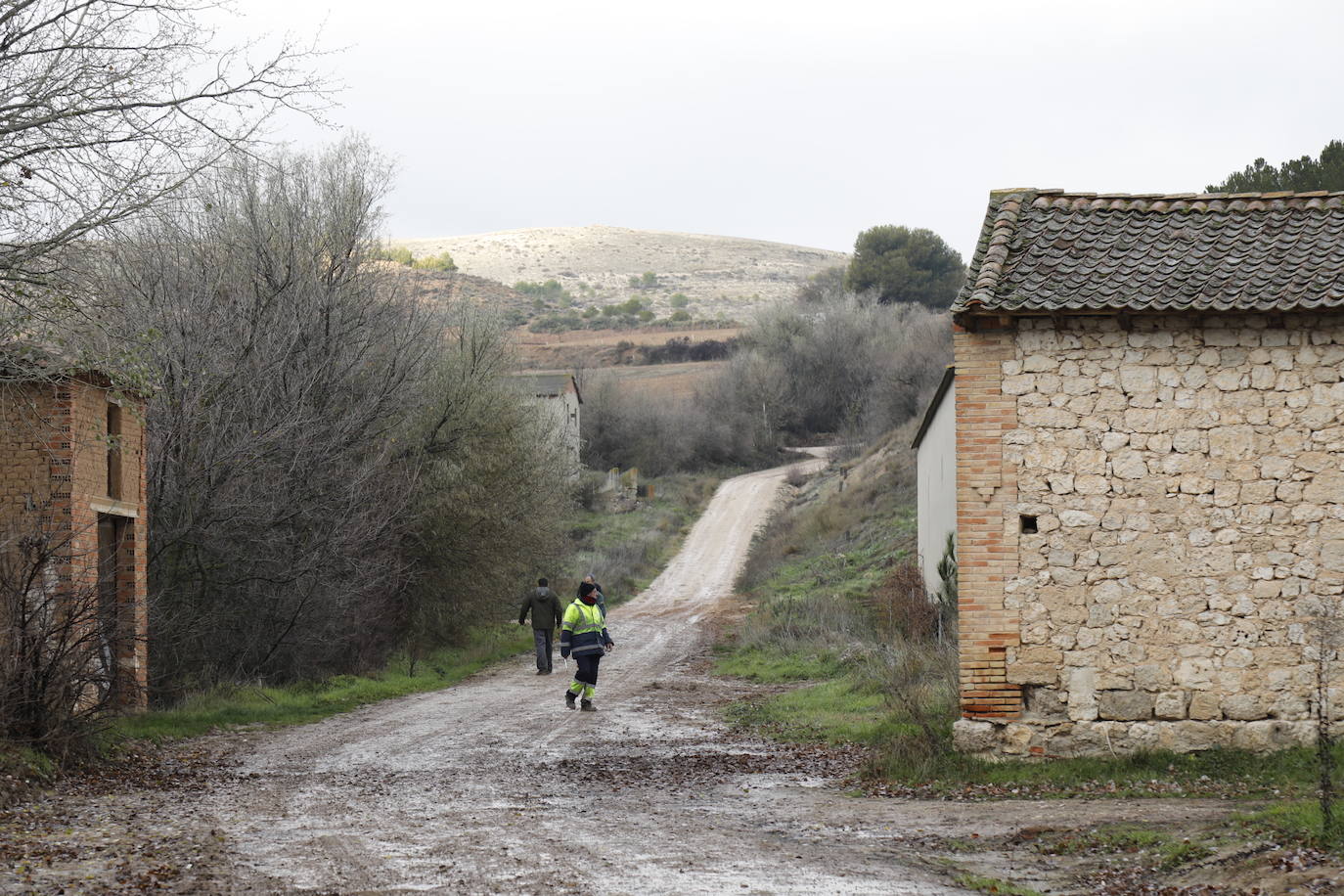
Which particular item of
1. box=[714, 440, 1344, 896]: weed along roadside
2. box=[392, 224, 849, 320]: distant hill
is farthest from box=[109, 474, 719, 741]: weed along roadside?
box=[392, 224, 849, 320]: distant hill

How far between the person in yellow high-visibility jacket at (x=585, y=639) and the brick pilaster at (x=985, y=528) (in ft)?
19.6

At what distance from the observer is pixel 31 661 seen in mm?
11406

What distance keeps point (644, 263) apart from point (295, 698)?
393ft

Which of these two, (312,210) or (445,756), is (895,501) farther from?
(445,756)

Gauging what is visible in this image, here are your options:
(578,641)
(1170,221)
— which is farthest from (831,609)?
(1170,221)

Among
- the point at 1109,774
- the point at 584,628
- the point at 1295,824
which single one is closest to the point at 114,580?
the point at 584,628

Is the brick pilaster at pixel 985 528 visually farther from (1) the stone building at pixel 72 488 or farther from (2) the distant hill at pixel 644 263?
(2) the distant hill at pixel 644 263

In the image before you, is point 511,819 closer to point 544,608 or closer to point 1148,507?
point 1148,507

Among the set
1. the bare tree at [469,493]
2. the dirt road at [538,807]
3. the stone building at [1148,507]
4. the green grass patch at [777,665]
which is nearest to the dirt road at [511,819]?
the dirt road at [538,807]

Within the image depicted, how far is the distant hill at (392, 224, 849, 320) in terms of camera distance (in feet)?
395

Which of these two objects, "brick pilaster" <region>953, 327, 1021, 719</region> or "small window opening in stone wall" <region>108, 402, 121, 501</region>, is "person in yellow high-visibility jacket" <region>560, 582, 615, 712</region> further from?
"brick pilaster" <region>953, 327, 1021, 719</region>

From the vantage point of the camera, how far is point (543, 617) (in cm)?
2186

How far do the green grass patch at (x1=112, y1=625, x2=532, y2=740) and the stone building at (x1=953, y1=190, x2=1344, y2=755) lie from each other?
9068mm

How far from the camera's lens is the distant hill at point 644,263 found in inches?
4739
